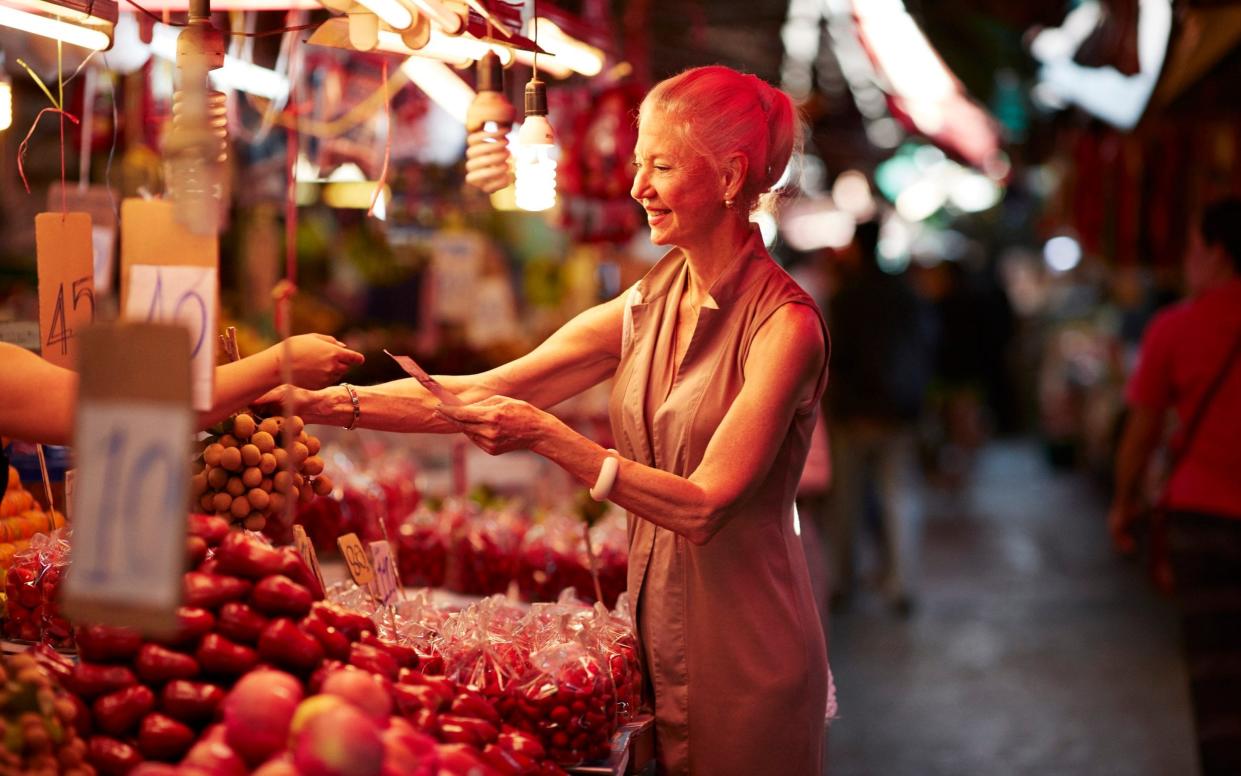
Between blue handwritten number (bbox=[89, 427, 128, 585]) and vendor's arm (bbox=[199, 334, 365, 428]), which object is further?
vendor's arm (bbox=[199, 334, 365, 428])

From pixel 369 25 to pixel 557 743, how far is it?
1303 millimetres

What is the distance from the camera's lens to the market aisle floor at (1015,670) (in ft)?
17.3

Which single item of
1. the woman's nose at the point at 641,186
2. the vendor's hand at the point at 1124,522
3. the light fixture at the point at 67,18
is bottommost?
the vendor's hand at the point at 1124,522

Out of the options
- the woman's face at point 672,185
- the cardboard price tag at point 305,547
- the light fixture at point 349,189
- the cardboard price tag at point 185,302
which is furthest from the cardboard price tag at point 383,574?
the light fixture at point 349,189

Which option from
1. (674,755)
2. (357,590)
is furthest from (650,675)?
(357,590)

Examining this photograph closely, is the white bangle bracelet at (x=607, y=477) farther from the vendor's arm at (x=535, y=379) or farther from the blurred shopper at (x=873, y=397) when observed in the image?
the blurred shopper at (x=873, y=397)

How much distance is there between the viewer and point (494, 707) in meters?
2.29

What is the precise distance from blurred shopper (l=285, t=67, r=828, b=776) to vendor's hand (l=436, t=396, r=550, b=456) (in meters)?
0.10

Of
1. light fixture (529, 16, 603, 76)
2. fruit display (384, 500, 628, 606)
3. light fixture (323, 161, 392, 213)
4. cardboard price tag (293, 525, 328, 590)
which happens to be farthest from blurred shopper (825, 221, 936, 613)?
cardboard price tag (293, 525, 328, 590)

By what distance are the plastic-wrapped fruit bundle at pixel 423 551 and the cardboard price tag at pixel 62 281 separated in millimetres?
1558

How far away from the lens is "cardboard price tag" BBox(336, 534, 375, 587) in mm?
2715

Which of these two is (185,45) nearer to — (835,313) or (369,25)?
(369,25)

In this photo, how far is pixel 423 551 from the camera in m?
3.82

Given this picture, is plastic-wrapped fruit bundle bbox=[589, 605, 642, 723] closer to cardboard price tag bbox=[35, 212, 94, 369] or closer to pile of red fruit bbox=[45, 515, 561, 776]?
pile of red fruit bbox=[45, 515, 561, 776]
